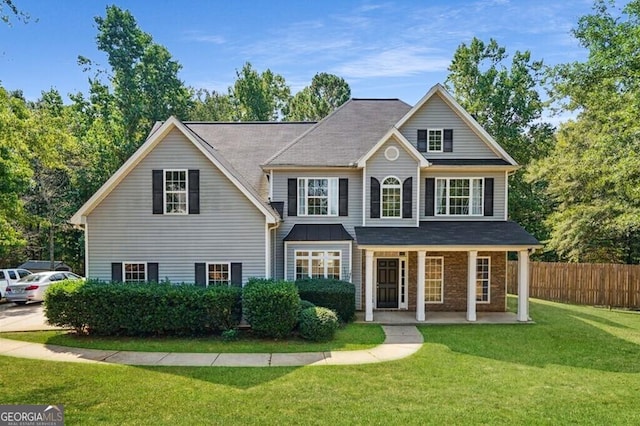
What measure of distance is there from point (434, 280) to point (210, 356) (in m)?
10.2

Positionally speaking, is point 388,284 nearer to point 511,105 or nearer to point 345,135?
point 345,135

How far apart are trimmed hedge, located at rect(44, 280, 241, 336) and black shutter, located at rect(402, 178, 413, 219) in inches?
311

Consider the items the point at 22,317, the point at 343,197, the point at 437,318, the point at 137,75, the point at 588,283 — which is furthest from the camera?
the point at 137,75

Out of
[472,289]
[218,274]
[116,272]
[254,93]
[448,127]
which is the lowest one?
[472,289]

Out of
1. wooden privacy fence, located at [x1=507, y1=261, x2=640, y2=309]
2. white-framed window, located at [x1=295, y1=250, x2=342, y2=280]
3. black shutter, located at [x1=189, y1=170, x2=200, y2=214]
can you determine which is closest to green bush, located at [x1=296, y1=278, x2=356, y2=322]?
white-framed window, located at [x1=295, y1=250, x2=342, y2=280]

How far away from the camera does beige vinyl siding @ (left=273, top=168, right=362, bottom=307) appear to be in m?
17.0

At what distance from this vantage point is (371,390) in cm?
862

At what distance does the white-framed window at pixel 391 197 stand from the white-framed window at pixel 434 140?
2.41m

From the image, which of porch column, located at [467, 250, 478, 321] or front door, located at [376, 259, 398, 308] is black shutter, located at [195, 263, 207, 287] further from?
porch column, located at [467, 250, 478, 321]

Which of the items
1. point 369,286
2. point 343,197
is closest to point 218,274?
point 369,286

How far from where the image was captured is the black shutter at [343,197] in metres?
17.2

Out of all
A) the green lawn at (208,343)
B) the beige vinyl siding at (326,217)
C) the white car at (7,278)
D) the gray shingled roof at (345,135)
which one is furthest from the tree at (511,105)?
the white car at (7,278)

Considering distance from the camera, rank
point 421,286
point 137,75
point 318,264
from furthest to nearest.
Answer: point 137,75, point 318,264, point 421,286

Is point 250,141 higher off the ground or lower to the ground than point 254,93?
lower
